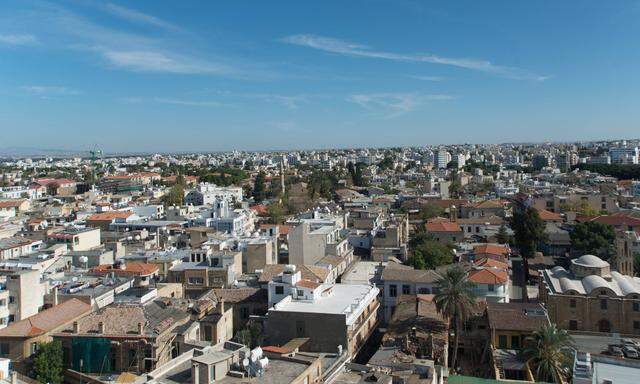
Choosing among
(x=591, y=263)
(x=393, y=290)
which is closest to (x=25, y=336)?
(x=393, y=290)

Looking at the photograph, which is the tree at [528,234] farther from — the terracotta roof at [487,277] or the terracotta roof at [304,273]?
the terracotta roof at [304,273]

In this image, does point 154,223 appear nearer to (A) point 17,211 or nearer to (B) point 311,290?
(A) point 17,211

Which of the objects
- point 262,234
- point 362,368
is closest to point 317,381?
point 362,368

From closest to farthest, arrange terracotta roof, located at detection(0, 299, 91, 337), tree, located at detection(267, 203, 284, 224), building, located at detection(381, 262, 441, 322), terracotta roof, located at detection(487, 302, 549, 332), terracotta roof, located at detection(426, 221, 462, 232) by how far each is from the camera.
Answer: terracotta roof, located at detection(0, 299, 91, 337) → terracotta roof, located at detection(487, 302, 549, 332) → building, located at detection(381, 262, 441, 322) → terracotta roof, located at detection(426, 221, 462, 232) → tree, located at detection(267, 203, 284, 224)

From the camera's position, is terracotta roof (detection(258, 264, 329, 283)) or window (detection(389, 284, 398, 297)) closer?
terracotta roof (detection(258, 264, 329, 283))

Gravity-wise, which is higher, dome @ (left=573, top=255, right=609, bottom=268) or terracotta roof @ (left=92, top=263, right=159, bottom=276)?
dome @ (left=573, top=255, right=609, bottom=268)

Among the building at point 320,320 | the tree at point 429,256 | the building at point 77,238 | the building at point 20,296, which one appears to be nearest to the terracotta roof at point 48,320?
the building at point 20,296

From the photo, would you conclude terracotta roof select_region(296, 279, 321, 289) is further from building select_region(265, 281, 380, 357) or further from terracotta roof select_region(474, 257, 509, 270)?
terracotta roof select_region(474, 257, 509, 270)

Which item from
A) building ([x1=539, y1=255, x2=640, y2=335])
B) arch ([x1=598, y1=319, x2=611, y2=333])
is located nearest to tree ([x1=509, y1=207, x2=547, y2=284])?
building ([x1=539, y1=255, x2=640, y2=335])
